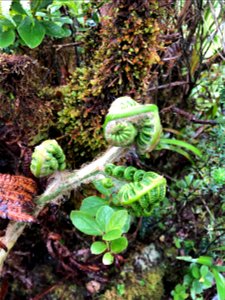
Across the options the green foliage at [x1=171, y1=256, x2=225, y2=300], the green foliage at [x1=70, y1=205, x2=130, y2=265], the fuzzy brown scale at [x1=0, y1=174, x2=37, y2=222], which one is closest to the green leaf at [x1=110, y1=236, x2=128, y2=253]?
the green foliage at [x1=70, y1=205, x2=130, y2=265]

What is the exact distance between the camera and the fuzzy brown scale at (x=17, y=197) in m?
0.84

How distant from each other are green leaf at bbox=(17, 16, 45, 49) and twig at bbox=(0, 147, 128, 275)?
0.39 m

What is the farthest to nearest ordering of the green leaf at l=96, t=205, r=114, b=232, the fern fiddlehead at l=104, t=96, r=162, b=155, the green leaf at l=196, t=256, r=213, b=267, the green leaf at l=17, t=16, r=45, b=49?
the green leaf at l=196, t=256, r=213, b=267
the green leaf at l=17, t=16, r=45, b=49
the green leaf at l=96, t=205, r=114, b=232
the fern fiddlehead at l=104, t=96, r=162, b=155

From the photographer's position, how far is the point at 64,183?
0.96 meters

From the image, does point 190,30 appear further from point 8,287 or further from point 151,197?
point 8,287

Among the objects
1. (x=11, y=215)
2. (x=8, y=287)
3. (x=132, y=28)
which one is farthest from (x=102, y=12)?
(x=8, y=287)

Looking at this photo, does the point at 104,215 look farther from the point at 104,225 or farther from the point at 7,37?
the point at 7,37

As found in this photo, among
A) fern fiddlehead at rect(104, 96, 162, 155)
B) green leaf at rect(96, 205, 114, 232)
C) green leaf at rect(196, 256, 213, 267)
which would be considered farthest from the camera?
green leaf at rect(196, 256, 213, 267)

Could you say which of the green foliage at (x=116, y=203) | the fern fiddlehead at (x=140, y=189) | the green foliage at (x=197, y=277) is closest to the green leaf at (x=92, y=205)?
the green foliage at (x=116, y=203)

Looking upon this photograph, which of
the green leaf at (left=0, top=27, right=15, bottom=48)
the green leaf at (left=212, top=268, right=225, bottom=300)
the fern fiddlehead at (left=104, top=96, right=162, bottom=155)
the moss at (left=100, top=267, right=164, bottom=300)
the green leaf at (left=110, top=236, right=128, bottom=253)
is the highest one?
the green leaf at (left=0, top=27, right=15, bottom=48)

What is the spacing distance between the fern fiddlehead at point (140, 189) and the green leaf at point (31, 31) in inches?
17.5

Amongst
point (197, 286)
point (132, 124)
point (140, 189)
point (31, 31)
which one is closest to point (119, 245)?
point (140, 189)

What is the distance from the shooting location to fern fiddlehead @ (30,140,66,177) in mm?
885

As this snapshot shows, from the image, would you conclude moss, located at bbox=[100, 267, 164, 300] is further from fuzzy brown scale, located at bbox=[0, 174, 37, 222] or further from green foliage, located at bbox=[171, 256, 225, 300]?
fuzzy brown scale, located at bbox=[0, 174, 37, 222]
